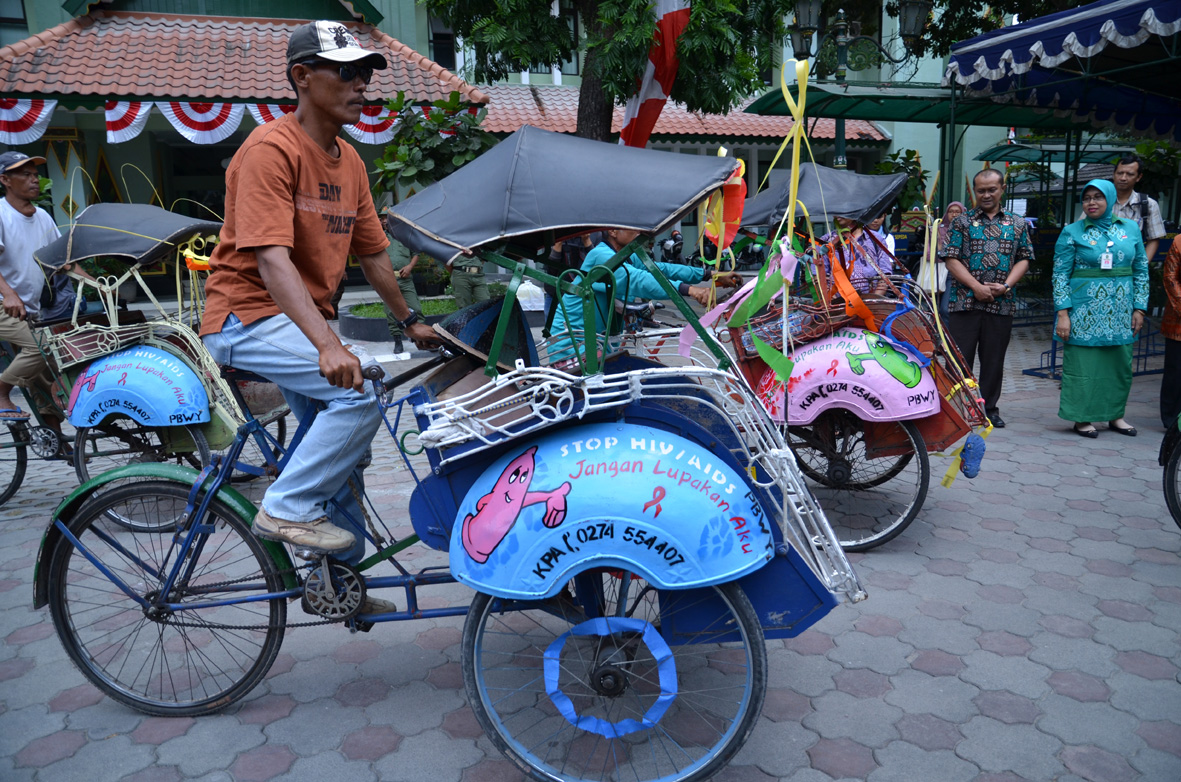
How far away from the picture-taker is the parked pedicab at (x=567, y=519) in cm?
222

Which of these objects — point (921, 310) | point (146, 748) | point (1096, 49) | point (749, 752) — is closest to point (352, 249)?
point (146, 748)

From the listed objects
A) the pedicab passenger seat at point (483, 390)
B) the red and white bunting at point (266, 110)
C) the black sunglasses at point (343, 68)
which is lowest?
the pedicab passenger seat at point (483, 390)

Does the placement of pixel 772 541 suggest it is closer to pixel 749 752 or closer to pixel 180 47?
pixel 749 752

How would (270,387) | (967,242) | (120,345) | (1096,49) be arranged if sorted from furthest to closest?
(1096,49)
(967,242)
(270,387)
(120,345)

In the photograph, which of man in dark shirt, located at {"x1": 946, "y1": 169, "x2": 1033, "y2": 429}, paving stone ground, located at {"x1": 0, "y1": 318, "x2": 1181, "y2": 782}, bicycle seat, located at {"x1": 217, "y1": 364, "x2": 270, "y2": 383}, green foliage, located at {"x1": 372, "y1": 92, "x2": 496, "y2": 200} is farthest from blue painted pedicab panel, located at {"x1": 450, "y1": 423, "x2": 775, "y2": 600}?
green foliage, located at {"x1": 372, "y1": 92, "x2": 496, "y2": 200}

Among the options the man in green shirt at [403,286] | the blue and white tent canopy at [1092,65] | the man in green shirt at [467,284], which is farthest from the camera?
the man in green shirt at [467,284]

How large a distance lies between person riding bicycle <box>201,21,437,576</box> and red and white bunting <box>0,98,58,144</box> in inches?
457

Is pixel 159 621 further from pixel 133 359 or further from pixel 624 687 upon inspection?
pixel 133 359

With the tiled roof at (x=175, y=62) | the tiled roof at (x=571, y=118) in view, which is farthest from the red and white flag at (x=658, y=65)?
the tiled roof at (x=571, y=118)

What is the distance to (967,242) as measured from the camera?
6164 millimetres

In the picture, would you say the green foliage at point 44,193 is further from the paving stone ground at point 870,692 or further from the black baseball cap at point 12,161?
the paving stone ground at point 870,692

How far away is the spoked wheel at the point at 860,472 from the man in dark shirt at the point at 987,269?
5.79 feet

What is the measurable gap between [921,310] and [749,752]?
259cm

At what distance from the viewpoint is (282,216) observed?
2436mm
